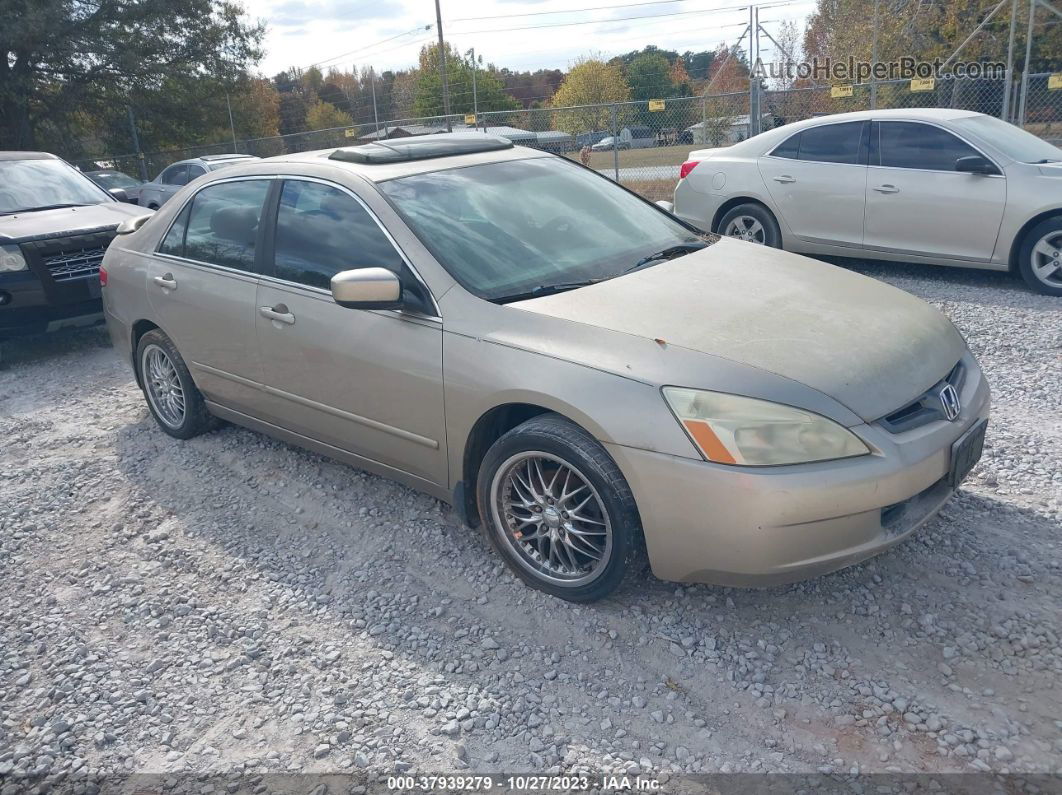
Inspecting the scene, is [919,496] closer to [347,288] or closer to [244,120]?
[347,288]

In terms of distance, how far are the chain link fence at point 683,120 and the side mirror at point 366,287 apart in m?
11.5

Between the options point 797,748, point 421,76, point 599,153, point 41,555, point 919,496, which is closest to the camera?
point 797,748

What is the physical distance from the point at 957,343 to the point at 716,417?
1.40m

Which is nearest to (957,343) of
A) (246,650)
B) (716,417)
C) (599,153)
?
(716,417)

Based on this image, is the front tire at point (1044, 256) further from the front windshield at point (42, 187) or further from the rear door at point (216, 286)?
the front windshield at point (42, 187)

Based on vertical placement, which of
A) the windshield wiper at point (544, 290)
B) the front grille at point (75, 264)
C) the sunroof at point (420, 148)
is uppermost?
the sunroof at point (420, 148)

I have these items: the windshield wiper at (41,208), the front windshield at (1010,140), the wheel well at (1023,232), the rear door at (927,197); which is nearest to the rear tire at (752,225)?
the rear door at (927,197)

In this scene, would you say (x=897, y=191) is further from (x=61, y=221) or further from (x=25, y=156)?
(x=25, y=156)

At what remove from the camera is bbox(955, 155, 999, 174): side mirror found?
7.33 m

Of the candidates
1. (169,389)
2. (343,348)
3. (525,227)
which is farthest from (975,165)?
(169,389)

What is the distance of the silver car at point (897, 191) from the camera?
7.20 m

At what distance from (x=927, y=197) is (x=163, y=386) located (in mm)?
6340

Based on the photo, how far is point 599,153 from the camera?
19297mm

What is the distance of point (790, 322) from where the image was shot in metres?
3.38
